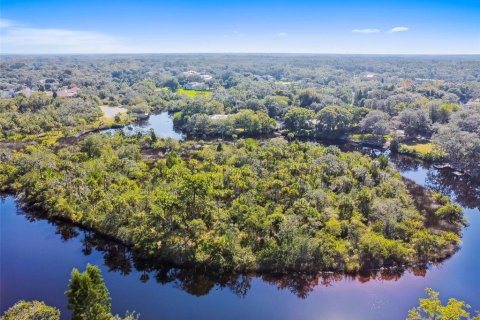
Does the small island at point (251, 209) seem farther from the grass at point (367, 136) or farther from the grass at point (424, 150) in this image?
the grass at point (367, 136)

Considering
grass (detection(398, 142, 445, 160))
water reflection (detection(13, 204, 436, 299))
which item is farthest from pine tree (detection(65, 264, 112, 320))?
grass (detection(398, 142, 445, 160))

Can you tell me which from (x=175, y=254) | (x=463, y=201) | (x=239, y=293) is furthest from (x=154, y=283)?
(x=463, y=201)

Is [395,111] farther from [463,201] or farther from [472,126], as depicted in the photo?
[463,201]

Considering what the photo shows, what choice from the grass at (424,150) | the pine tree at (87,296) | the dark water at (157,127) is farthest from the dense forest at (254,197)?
the dark water at (157,127)

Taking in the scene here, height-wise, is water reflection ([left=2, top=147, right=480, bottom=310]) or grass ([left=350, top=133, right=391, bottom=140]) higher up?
grass ([left=350, top=133, right=391, bottom=140])

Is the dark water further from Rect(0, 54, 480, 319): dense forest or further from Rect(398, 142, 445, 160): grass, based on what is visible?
Rect(398, 142, 445, 160): grass

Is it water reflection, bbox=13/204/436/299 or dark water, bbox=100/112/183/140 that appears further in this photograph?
Result: dark water, bbox=100/112/183/140

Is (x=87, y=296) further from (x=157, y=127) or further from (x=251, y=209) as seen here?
(x=157, y=127)
